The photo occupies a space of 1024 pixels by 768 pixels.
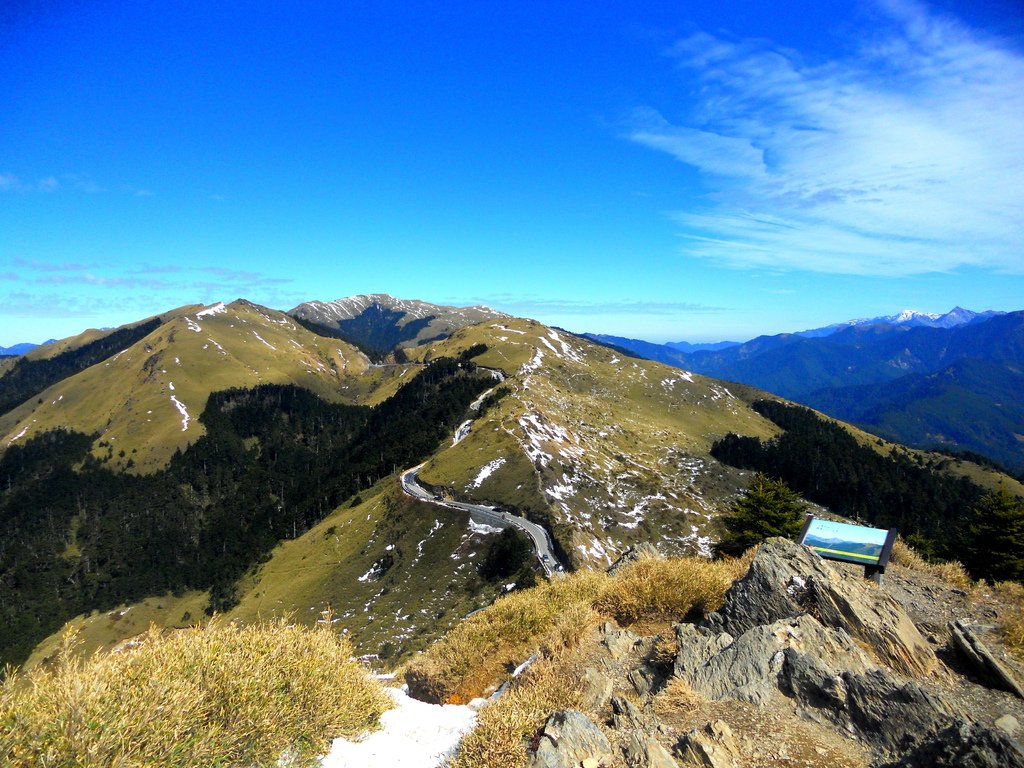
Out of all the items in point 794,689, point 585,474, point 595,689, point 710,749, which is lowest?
point 585,474

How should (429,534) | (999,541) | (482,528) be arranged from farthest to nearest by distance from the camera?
(429,534) → (482,528) → (999,541)

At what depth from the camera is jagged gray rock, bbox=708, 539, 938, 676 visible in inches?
459

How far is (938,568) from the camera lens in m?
19.3

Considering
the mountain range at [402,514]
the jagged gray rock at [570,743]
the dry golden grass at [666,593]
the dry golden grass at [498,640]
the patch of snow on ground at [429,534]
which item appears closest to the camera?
the jagged gray rock at [570,743]

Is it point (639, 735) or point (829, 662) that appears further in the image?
point (829, 662)

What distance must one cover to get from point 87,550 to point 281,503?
2807 inches

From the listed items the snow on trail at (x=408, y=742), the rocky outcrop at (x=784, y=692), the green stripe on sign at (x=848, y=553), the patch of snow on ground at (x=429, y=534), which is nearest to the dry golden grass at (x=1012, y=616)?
the rocky outcrop at (x=784, y=692)

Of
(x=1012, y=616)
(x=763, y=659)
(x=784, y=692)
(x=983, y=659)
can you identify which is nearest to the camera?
(x=784, y=692)

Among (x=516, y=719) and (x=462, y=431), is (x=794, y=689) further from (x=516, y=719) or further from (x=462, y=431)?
(x=462, y=431)

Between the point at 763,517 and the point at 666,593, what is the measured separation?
95.9ft

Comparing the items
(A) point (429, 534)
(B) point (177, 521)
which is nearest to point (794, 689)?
(A) point (429, 534)

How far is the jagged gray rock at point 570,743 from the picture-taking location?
880cm

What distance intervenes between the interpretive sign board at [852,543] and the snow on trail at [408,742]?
12250 mm

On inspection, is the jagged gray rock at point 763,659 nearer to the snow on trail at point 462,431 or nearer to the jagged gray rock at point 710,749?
the jagged gray rock at point 710,749
